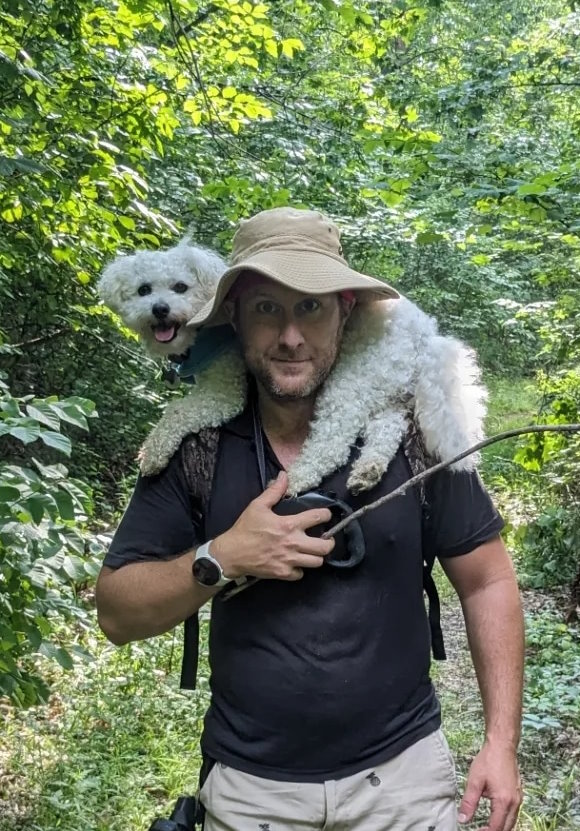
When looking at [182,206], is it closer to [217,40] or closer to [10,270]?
[217,40]

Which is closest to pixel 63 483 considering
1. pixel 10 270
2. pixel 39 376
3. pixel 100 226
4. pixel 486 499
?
pixel 486 499

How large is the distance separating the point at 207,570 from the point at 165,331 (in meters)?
0.64

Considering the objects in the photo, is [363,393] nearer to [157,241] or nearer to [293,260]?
[293,260]

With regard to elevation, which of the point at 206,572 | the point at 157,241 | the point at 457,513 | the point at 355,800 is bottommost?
the point at 355,800

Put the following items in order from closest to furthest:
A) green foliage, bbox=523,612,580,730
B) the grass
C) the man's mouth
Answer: the man's mouth < the grass < green foliage, bbox=523,612,580,730

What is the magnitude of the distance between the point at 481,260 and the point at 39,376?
165 inches

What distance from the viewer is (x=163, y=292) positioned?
6.28ft

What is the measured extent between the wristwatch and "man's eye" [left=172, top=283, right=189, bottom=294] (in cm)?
70

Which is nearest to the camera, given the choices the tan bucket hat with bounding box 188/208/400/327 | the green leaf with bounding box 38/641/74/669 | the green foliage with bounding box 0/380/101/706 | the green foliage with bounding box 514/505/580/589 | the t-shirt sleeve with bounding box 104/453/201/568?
the tan bucket hat with bounding box 188/208/400/327

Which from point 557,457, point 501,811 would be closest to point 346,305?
point 501,811

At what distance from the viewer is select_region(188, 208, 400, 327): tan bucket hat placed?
1.60 metres

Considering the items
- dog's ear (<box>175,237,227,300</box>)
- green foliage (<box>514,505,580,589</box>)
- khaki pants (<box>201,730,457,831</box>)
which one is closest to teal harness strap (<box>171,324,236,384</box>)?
dog's ear (<box>175,237,227,300</box>)

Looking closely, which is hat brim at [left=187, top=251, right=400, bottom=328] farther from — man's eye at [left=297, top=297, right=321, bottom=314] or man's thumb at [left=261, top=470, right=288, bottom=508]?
man's thumb at [left=261, top=470, right=288, bottom=508]

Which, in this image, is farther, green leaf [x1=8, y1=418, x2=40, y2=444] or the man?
green leaf [x1=8, y1=418, x2=40, y2=444]
